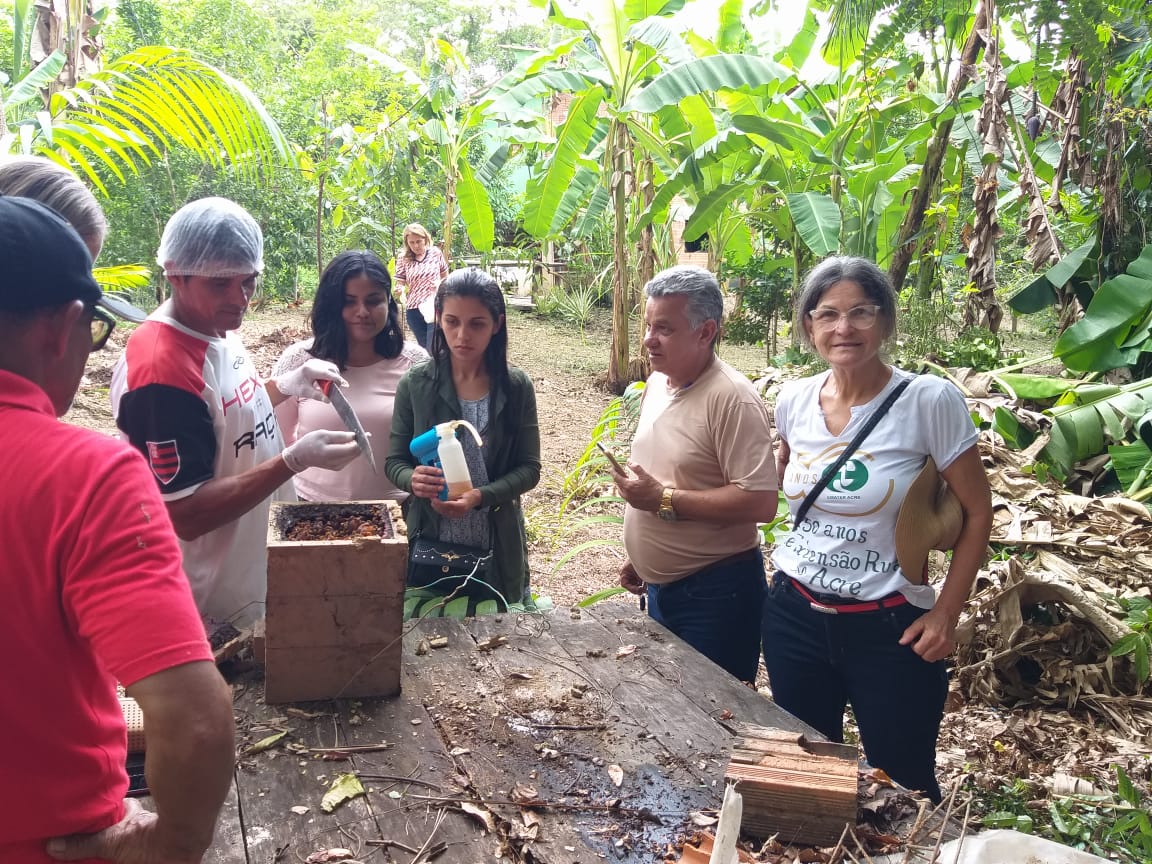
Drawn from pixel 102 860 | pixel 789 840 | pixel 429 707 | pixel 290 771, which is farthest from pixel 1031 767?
pixel 102 860

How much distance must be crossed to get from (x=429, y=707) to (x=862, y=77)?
6615 mm

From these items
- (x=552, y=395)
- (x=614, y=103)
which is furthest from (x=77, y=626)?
(x=552, y=395)

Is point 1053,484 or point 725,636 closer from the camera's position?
point 725,636

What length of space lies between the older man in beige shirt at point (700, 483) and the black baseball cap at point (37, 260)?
5.47 ft

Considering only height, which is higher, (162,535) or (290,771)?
(162,535)

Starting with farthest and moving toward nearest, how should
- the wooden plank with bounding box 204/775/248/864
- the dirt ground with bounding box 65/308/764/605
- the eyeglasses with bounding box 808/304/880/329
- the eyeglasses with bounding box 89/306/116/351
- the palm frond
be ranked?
the dirt ground with bounding box 65/308/764/605 < the palm frond < the eyeglasses with bounding box 808/304/880/329 < the wooden plank with bounding box 204/775/248/864 < the eyeglasses with bounding box 89/306/116/351

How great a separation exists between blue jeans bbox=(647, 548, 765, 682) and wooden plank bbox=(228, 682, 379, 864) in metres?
1.13

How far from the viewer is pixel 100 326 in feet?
4.30

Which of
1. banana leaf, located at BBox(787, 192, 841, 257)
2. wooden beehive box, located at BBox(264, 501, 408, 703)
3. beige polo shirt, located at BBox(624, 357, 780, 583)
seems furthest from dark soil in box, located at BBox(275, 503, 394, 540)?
banana leaf, located at BBox(787, 192, 841, 257)

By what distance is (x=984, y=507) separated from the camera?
216cm

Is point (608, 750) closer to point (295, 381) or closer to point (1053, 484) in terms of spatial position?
point (295, 381)

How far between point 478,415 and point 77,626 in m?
1.84

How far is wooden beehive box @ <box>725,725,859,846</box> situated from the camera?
155 cm

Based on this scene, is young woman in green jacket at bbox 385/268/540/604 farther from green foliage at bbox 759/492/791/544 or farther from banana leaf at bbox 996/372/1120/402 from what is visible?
banana leaf at bbox 996/372/1120/402
